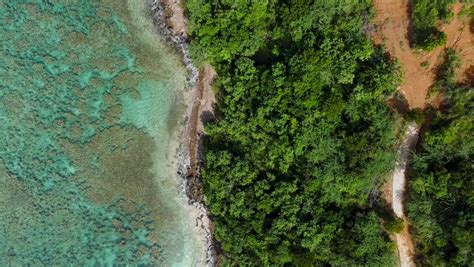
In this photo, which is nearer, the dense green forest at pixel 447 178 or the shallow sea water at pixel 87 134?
the dense green forest at pixel 447 178

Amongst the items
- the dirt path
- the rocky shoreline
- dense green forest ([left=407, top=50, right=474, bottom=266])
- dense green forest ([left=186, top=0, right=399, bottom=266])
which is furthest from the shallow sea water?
dense green forest ([left=407, top=50, right=474, bottom=266])

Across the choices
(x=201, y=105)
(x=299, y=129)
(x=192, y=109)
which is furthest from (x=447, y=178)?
(x=192, y=109)

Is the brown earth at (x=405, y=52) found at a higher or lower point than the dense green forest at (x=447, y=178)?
higher

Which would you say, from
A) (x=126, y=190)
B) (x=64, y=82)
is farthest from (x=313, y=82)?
(x=64, y=82)

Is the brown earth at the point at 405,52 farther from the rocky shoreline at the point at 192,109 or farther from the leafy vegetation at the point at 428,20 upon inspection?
the rocky shoreline at the point at 192,109

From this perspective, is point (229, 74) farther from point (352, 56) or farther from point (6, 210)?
point (6, 210)

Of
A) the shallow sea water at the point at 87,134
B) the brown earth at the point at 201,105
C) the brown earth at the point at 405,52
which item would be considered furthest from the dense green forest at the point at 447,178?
the shallow sea water at the point at 87,134
